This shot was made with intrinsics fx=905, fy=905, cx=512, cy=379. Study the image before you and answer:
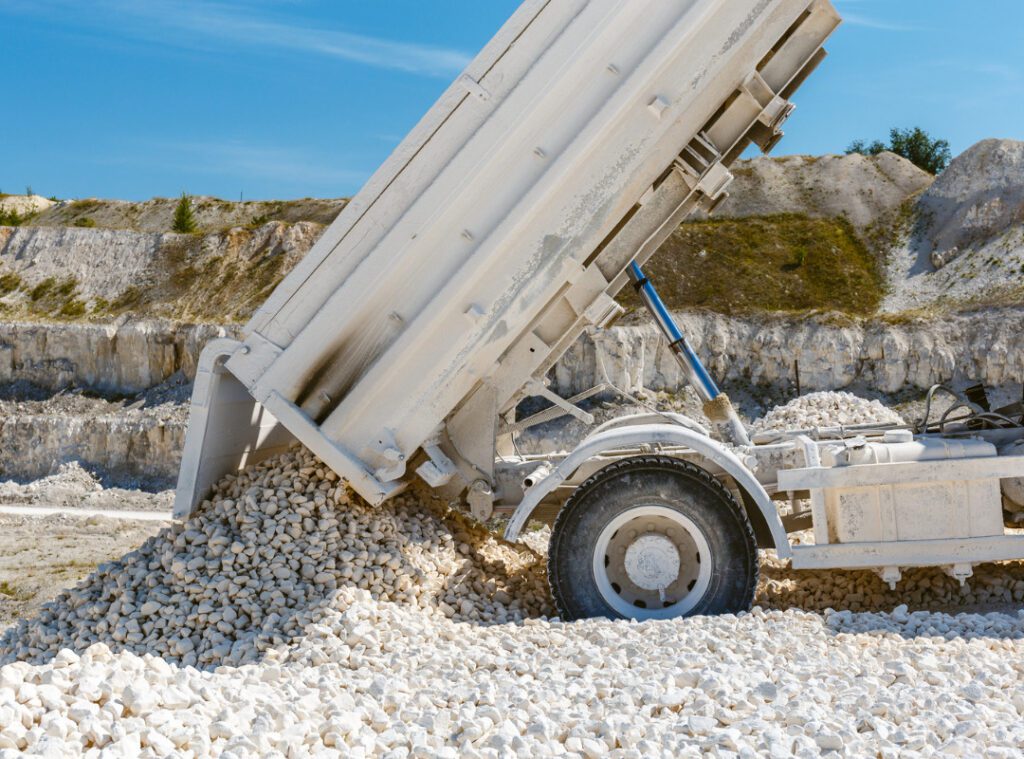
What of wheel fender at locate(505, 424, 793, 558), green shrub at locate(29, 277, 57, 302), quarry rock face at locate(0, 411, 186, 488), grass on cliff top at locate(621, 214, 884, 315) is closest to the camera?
wheel fender at locate(505, 424, 793, 558)

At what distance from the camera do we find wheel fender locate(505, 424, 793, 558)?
5.32 meters

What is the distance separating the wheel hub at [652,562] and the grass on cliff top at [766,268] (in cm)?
2253

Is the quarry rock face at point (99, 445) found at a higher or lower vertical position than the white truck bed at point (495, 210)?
higher

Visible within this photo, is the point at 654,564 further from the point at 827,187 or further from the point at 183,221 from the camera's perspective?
the point at 183,221

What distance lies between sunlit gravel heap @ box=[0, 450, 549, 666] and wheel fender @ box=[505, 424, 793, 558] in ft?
1.99

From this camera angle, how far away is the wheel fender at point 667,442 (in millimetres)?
5320

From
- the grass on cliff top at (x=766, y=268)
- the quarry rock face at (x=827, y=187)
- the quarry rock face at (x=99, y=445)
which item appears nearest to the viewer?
the quarry rock face at (x=99, y=445)

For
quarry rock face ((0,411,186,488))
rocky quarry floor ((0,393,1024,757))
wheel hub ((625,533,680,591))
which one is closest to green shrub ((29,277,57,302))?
quarry rock face ((0,411,186,488))

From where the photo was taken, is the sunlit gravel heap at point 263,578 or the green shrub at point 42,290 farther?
the green shrub at point 42,290

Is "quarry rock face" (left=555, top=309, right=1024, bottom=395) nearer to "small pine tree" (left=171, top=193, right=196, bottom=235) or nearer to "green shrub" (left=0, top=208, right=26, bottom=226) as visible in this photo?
"small pine tree" (left=171, top=193, right=196, bottom=235)

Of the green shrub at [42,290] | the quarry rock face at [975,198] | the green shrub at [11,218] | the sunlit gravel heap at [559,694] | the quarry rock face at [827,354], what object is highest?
the green shrub at [11,218]

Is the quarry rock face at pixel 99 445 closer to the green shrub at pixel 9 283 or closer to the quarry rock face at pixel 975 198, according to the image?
the green shrub at pixel 9 283

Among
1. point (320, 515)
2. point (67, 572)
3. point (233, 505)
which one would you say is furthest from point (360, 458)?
point (67, 572)

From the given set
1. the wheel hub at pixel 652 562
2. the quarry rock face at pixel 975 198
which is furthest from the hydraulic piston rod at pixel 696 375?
the quarry rock face at pixel 975 198
